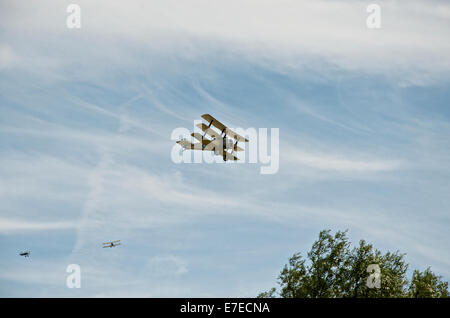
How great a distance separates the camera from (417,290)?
4797 cm

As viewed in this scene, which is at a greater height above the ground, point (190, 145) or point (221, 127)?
point (221, 127)

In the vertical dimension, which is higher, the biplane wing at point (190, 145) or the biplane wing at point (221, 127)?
the biplane wing at point (221, 127)

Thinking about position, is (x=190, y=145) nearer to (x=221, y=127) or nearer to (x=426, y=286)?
(x=221, y=127)

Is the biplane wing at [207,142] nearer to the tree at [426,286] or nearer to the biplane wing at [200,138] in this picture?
the biplane wing at [200,138]

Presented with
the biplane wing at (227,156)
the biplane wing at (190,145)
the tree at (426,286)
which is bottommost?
the tree at (426,286)

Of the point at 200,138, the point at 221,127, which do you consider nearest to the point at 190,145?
the point at 200,138

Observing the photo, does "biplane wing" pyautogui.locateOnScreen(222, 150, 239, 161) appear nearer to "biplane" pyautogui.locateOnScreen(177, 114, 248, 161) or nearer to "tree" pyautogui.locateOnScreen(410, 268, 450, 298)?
"biplane" pyautogui.locateOnScreen(177, 114, 248, 161)

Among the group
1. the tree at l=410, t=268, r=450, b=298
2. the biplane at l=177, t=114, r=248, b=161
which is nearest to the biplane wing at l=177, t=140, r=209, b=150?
the biplane at l=177, t=114, r=248, b=161

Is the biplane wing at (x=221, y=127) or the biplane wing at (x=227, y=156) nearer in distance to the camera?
the biplane wing at (x=221, y=127)

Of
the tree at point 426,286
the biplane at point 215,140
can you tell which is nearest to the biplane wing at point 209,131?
the biplane at point 215,140
